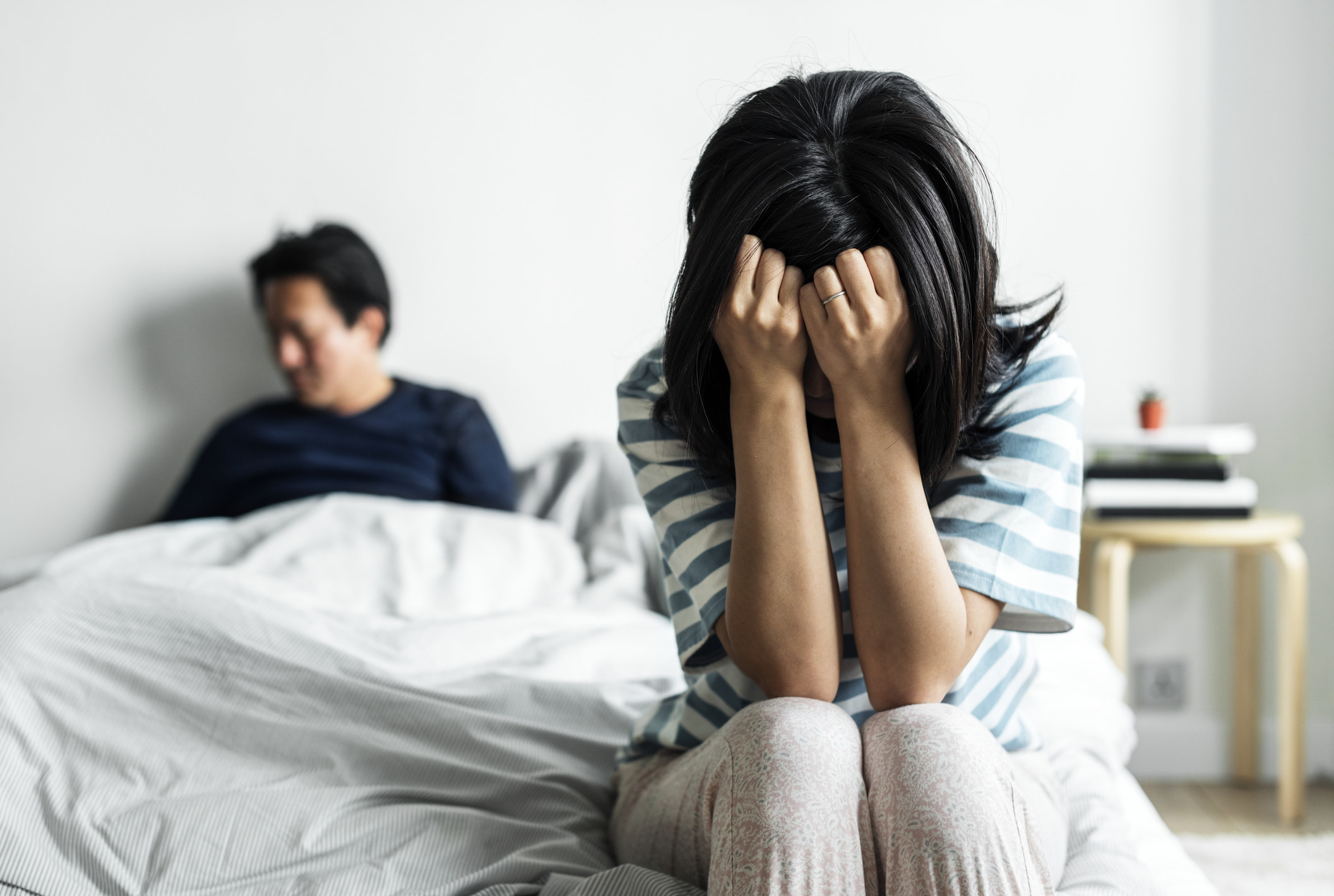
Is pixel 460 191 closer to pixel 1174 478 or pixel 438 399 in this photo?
pixel 438 399

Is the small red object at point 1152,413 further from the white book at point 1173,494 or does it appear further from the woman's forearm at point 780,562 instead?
the woman's forearm at point 780,562

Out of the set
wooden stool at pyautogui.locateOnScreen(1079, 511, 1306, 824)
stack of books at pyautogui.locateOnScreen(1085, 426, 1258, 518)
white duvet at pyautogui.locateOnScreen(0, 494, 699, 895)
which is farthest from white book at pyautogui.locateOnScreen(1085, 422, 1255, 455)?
white duvet at pyautogui.locateOnScreen(0, 494, 699, 895)

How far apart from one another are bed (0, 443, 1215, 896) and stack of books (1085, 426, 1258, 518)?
1.14ft

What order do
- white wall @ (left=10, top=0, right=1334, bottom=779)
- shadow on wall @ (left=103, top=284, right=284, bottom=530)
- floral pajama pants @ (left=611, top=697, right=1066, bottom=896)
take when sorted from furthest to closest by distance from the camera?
1. shadow on wall @ (left=103, top=284, right=284, bottom=530)
2. white wall @ (left=10, top=0, right=1334, bottom=779)
3. floral pajama pants @ (left=611, top=697, right=1066, bottom=896)

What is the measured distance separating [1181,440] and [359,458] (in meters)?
1.37

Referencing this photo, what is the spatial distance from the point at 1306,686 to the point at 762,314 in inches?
62.7

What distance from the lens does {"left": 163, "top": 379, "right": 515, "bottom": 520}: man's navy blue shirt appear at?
1.60m

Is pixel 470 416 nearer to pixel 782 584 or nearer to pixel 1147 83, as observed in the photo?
pixel 782 584

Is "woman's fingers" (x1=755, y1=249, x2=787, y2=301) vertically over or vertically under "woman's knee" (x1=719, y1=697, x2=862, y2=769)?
over

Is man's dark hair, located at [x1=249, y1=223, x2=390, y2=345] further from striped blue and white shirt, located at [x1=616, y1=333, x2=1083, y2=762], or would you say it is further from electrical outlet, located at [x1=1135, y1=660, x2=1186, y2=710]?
electrical outlet, located at [x1=1135, y1=660, x2=1186, y2=710]

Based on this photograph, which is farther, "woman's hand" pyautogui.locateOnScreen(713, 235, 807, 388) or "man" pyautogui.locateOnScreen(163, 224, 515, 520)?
"man" pyautogui.locateOnScreen(163, 224, 515, 520)

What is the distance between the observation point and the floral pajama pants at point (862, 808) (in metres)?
0.49

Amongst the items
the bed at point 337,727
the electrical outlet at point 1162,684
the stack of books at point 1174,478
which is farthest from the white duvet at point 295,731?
the electrical outlet at point 1162,684

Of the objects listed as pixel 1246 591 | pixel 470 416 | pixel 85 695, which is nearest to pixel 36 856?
pixel 85 695
